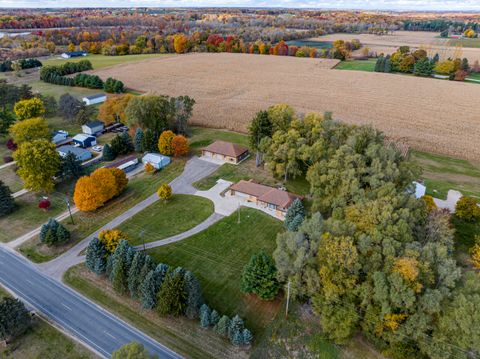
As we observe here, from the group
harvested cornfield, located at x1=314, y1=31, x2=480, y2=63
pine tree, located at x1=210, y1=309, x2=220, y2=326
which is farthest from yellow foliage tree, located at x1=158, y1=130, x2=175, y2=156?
harvested cornfield, located at x1=314, y1=31, x2=480, y2=63

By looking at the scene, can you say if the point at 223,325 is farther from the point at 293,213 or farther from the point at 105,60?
the point at 105,60

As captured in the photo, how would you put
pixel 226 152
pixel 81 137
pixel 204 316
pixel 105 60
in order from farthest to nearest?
pixel 105 60 → pixel 81 137 → pixel 226 152 → pixel 204 316

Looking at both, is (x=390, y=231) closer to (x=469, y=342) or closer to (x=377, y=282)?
(x=377, y=282)

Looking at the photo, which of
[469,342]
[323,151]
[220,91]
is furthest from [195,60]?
[469,342]

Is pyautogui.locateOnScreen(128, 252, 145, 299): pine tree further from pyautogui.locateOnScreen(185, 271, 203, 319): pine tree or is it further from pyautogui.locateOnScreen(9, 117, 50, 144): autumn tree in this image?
pyautogui.locateOnScreen(9, 117, 50, 144): autumn tree

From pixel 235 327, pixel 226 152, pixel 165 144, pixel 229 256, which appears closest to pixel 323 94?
pixel 226 152

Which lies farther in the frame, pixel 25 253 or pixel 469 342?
pixel 25 253
